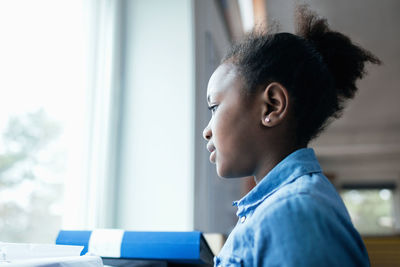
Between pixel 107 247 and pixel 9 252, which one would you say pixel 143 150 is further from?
pixel 9 252

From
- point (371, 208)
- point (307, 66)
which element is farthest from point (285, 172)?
point (371, 208)

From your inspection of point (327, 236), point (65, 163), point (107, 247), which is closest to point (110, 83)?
point (65, 163)

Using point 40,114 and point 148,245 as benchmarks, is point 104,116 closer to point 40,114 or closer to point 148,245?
point 40,114

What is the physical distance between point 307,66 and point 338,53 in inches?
4.4

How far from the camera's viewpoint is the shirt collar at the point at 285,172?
1.70ft

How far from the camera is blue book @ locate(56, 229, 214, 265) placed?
58 cm

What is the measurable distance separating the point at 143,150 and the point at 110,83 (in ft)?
0.77

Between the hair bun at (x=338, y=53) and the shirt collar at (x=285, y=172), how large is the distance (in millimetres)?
188

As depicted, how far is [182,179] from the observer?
1.13 metres

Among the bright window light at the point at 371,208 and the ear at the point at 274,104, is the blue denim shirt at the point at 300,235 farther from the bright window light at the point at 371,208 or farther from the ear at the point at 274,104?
the bright window light at the point at 371,208

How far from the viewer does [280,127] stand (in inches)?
22.5

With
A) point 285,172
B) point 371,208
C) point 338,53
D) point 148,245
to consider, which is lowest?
point 371,208

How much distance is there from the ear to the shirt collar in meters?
0.06

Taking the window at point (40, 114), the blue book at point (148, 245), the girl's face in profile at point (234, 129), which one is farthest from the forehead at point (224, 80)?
the window at point (40, 114)
